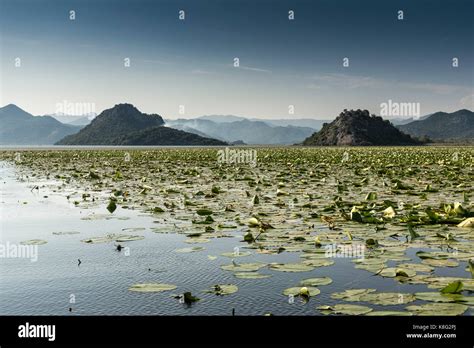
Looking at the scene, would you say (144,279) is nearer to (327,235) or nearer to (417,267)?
(417,267)

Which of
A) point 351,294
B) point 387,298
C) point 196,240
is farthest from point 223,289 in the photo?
point 196,240

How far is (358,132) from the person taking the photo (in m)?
158

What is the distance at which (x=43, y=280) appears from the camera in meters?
5.35

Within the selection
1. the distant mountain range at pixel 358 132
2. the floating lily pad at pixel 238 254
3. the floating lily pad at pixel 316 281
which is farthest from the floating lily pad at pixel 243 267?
the distant mountain range at pixel 358 132

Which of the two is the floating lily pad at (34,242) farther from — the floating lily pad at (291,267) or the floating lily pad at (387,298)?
the floating lily pad at (387,298)

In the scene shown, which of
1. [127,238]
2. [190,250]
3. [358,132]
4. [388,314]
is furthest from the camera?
[358,132]

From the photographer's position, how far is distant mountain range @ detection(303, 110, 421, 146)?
154875 mm

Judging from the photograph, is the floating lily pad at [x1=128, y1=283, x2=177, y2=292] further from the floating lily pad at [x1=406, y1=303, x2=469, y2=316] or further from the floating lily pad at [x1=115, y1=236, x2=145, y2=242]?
the floating lily pad at [x1=115, y1=236, x2=145, y2=242]

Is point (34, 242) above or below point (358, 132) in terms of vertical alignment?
below

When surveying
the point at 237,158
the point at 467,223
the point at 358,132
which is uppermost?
the point at 358,132

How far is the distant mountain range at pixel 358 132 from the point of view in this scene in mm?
154875

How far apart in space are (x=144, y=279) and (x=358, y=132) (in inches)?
6249

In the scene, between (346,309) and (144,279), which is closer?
(346,309)
